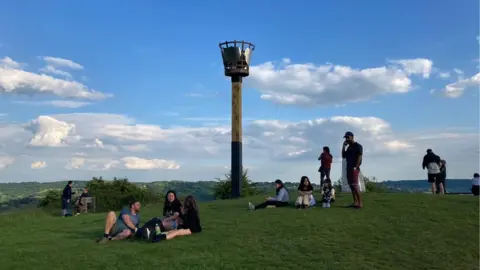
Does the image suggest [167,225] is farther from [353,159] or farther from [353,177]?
[353,159]

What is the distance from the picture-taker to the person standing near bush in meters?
22.3

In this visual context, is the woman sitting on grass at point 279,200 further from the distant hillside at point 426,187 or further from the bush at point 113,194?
the bush at point 113,194

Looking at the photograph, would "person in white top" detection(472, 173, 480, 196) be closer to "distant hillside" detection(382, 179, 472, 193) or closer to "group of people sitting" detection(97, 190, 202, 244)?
"distant hillside" detection(382, 179, 472, 193)

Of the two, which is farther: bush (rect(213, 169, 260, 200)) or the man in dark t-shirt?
bush (rect(213, 169, 260, 200))

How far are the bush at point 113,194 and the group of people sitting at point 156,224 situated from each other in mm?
24012

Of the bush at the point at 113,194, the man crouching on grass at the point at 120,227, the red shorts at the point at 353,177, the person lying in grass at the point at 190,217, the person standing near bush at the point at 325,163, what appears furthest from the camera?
the bush at the point at 113,194

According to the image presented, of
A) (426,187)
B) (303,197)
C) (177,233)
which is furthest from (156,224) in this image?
(426,187)

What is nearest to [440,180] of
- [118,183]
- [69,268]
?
[69,268]

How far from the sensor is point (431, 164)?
23.1 metres

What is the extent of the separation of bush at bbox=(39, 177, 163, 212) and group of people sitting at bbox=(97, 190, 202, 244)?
945 inches

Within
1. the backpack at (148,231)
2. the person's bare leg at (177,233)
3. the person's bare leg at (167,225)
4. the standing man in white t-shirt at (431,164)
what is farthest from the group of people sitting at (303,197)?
the standing man in white t-shirt at (431,164)

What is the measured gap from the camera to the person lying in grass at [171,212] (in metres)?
14.7

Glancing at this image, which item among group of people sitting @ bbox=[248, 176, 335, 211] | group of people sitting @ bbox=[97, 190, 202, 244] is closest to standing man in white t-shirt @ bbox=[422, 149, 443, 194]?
group of people sitting @ bbox=[248, 176, 335, 211]

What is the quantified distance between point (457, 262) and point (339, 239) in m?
2.96
